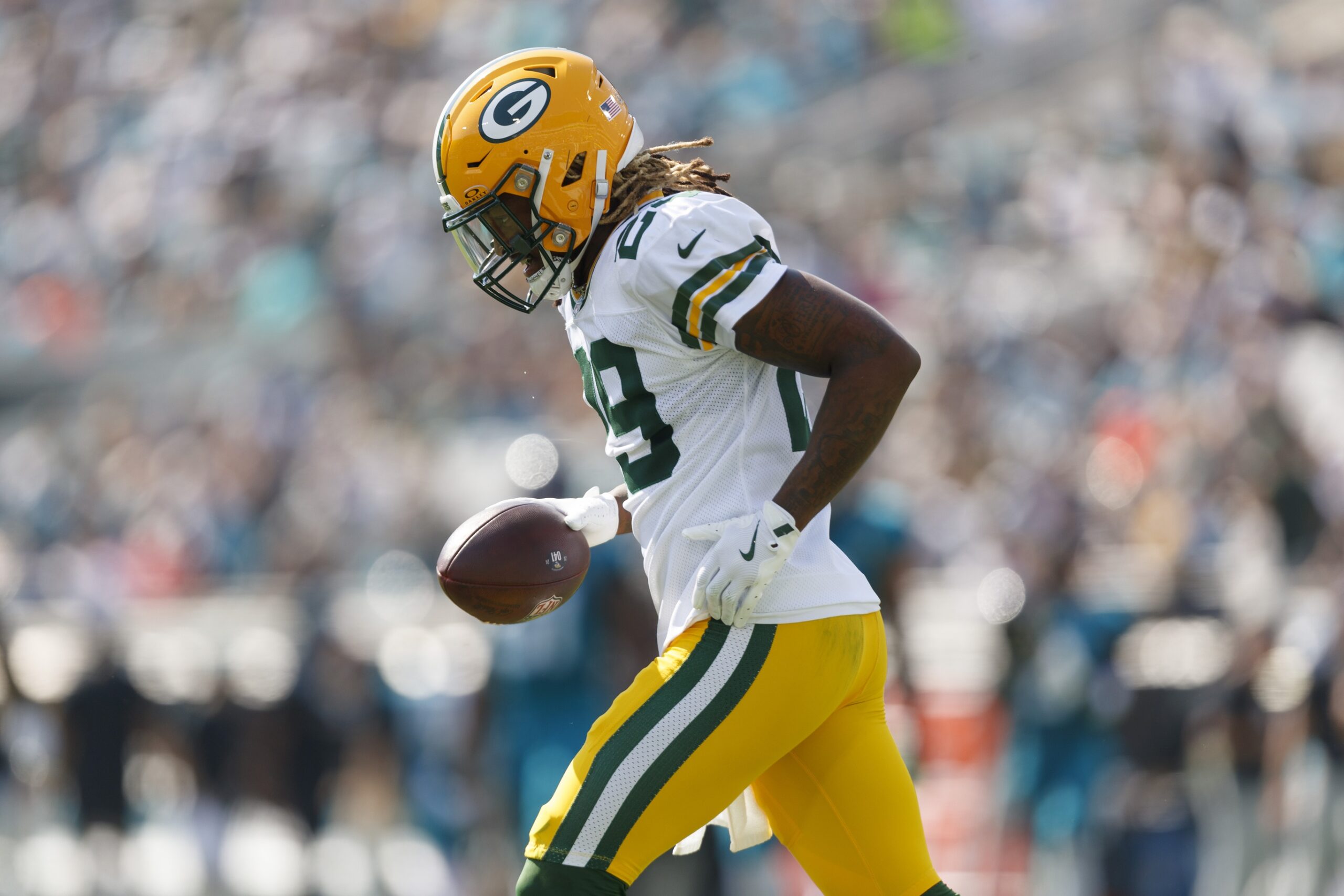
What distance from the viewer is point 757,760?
2840 millimetres

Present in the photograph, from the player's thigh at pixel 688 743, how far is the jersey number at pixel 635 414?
0.32 m

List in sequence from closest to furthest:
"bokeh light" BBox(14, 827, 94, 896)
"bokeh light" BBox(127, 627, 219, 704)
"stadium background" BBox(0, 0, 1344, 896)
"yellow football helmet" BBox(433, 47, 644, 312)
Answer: "yellow football helmet" BBox(433, 47, 644, 312) → "stadium background" BBox(0, 0, 1344, 896) → "bokeh light" BBox(127, 627, 219, 704) → "bokeh light" BBox(14, 827, 94, 896)

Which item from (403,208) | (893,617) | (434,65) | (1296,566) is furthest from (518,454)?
(434,65)

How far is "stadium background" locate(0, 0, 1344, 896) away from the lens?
5746 millimetres

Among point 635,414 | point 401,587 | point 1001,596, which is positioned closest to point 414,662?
point 401,587

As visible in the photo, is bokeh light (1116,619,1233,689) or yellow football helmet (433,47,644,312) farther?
bokeh light (1116,619,1233,689)

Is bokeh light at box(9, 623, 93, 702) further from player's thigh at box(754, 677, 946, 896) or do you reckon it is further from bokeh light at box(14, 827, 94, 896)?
player's thigh at box(754, 677, 946, 896)

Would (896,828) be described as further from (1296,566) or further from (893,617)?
(1296,566)

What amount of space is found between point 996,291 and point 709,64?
3294mm

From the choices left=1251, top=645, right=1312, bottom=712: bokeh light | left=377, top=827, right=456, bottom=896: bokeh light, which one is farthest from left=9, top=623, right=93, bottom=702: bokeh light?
left=1251, top=645, right=1312, bottom=712: bokeh light

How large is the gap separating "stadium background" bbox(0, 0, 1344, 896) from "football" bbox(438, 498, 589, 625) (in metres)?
2.69

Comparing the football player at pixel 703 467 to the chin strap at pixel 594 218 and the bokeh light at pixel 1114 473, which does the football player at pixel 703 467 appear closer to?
the chin strap at pixel 594 218

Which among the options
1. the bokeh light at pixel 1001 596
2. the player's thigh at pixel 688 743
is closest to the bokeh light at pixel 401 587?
the bokeh light at pixel 1001 596

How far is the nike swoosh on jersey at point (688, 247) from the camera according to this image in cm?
280
